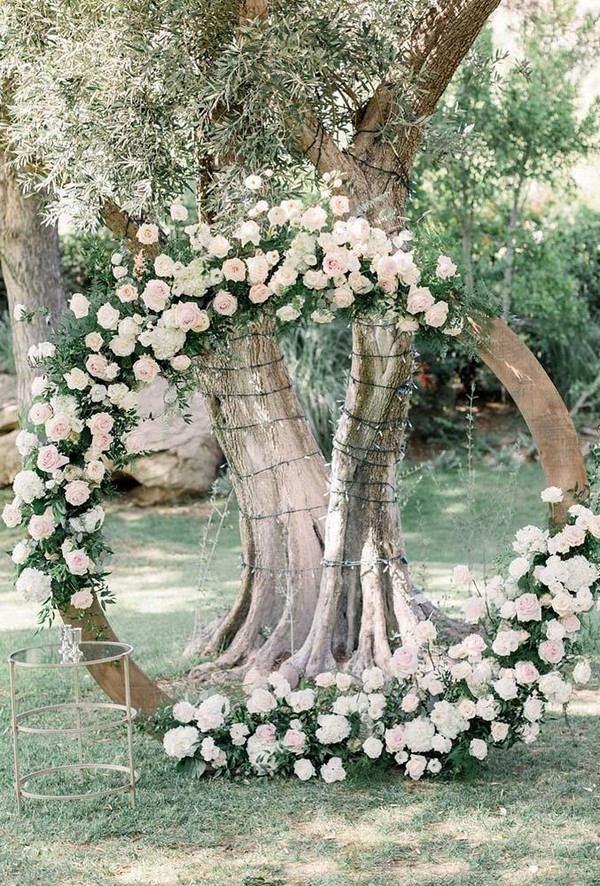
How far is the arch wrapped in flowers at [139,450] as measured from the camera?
4.27 m

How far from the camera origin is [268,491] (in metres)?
6.09

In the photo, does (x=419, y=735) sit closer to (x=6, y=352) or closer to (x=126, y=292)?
(x=126, y=292)

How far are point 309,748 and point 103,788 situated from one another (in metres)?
0.81

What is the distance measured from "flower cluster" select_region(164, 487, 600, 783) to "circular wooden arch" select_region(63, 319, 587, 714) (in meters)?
0.14

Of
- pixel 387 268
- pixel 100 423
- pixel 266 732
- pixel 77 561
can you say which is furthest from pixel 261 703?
pixel 387 268

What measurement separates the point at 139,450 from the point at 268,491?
169 cm

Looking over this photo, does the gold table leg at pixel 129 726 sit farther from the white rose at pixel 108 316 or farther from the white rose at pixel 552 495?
the white rose at pixel 552 495

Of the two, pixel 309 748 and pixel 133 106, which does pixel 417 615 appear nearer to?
pixel 309 748

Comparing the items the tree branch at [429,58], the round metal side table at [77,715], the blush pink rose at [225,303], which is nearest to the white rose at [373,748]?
the round metal side table at [77,715]

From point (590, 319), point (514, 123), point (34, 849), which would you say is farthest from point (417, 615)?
point (590, 319)

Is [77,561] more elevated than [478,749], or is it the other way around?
[77,561]

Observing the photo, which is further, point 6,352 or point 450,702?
point 6,352

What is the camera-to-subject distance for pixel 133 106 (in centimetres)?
493

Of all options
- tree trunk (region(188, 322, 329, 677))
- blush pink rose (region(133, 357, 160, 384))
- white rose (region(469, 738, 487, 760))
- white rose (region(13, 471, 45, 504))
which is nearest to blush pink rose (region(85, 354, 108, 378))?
blush pink rose (region(133, 357, 160, 384))
